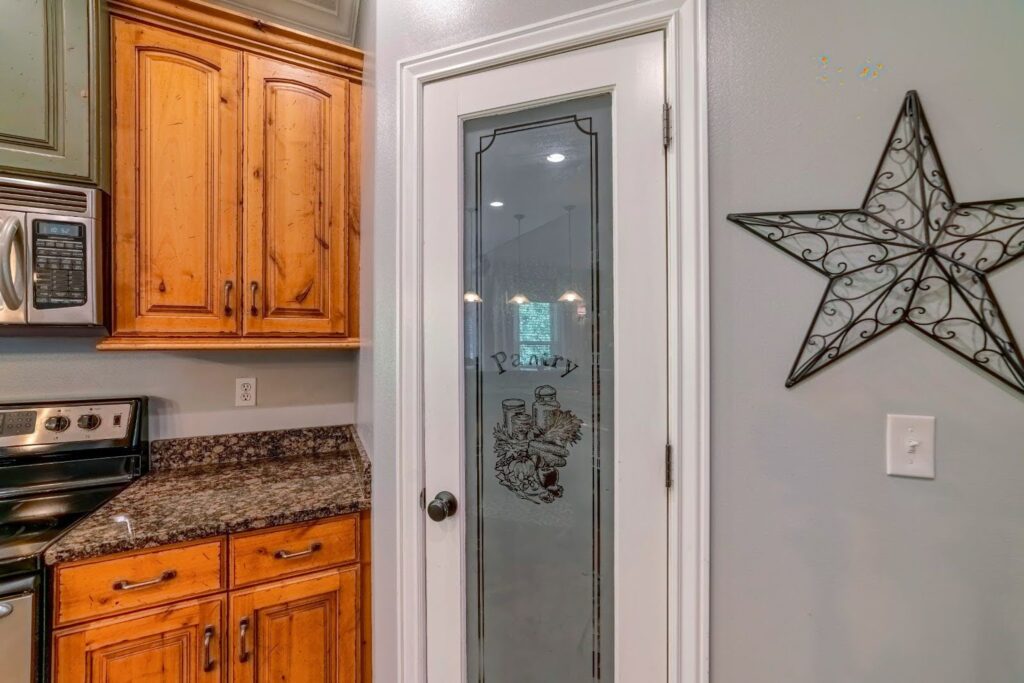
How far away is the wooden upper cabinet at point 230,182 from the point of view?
147 centimetres

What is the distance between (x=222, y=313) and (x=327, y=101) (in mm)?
919

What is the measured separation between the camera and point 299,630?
1.37m

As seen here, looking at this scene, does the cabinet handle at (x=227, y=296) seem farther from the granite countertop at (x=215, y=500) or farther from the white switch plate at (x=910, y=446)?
the white switch plate at (x=910, y=446)

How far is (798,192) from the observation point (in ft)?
3.00

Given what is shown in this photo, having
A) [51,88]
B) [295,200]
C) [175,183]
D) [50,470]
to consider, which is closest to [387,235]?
[295,200]

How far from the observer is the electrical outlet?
1.88 metres

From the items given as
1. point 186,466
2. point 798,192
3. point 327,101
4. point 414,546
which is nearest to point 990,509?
point 798,192

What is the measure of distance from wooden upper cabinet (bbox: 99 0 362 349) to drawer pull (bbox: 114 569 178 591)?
72cm

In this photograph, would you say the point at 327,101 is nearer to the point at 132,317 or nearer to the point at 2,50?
the point at 2,50

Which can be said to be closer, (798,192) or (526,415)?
(798,192)

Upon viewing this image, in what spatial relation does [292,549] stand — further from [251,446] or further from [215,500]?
[251,446]

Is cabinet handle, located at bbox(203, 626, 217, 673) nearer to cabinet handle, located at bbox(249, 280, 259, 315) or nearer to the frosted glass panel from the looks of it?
the frosted glass panel

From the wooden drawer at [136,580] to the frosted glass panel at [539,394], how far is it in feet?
2.47

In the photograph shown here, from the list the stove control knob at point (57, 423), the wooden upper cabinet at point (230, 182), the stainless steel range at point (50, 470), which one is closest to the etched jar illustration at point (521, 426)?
the wooden upper cabinet at point (230, 182)
